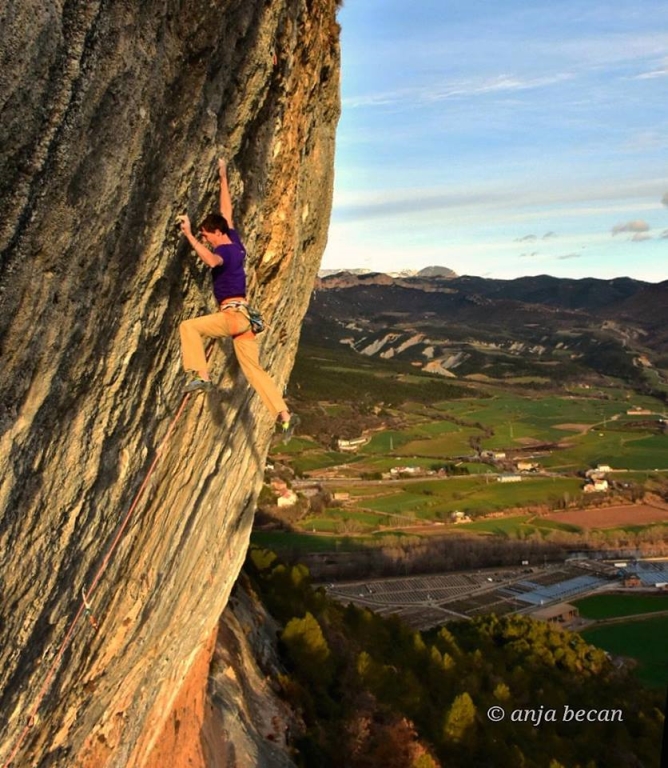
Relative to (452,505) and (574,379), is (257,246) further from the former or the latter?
(574,379)

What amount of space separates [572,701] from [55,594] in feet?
80.6

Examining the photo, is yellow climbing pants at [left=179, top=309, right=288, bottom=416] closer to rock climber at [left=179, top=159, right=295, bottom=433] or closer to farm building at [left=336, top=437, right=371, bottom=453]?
rock climber at [left=179, top=159, right=295, bottom=433]

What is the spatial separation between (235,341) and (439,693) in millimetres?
18519

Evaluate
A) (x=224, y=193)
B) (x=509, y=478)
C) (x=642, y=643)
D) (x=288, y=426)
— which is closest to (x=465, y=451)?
→ (x=509, y=478)

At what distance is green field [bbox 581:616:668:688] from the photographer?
36188 mm

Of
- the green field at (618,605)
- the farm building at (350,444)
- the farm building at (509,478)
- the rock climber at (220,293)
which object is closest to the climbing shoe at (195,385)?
the rock climber at (220,293)

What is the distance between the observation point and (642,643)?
4056 centimetres

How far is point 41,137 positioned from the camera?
4.45 meters

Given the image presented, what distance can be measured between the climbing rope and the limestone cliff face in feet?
0.13

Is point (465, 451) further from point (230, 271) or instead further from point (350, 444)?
point (230, 271)

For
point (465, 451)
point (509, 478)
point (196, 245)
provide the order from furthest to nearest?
point (465, 451) < point (509, 478) < point (196, 245)

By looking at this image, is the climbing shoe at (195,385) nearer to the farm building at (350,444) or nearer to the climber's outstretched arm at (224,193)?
the climber's outstretched arm at (224,193)

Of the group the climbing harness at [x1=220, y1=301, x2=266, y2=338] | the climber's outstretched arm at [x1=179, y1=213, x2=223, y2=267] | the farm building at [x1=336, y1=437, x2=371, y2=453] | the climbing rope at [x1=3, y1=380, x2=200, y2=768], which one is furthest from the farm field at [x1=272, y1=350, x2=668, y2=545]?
the climber's outstretched arm at [x1=179, y1=213, x2=223, y2=267]

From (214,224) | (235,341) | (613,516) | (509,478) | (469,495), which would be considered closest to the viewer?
(214,224)
